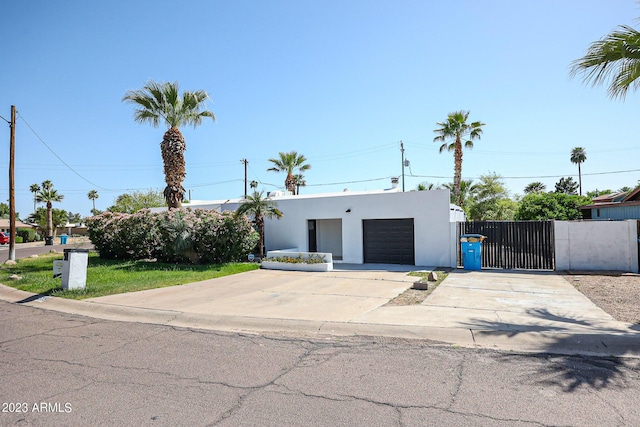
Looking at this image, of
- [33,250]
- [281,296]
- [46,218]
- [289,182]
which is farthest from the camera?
[46,218]

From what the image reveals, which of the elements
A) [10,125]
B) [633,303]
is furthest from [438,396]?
[10,125]

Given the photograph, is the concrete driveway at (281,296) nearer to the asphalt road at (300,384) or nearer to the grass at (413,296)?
the grass at (413,296)

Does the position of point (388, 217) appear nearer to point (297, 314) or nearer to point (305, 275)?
point (305, 275)

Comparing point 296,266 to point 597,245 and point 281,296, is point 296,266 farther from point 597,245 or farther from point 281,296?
point 597,245

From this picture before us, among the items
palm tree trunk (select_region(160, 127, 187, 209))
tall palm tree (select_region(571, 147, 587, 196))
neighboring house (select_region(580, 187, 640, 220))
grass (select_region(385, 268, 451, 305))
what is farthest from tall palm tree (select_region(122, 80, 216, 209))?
tall palm tree (select_region(571, 147, 587, 196))

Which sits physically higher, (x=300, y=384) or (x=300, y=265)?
(x=300, y=265)

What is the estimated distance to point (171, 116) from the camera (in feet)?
61.4

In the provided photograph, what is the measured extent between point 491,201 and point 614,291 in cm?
3116

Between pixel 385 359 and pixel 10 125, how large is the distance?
23.2 meters

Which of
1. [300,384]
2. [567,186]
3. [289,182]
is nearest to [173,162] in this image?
[289,182]

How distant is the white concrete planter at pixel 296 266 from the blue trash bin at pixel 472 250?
5065 mm

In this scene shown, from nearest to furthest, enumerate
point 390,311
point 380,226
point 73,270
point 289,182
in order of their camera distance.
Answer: point 390,311, point 73,270, point 380,226, point 289,182

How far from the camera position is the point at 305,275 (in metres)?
14.1

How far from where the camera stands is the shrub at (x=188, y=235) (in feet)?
53.2
